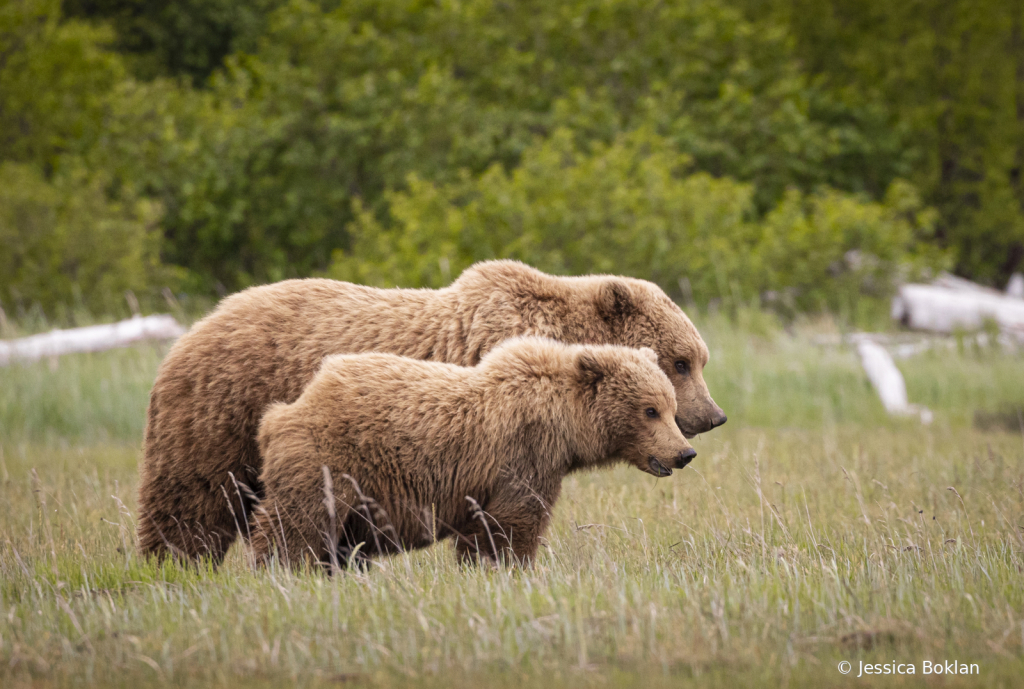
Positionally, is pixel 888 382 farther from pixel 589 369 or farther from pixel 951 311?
pixel 589 369

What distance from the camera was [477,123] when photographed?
25.7m

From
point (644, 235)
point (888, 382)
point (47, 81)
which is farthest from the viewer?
point (47, 81)

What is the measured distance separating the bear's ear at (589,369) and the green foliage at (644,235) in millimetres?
12503

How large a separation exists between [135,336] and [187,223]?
13.6 meters

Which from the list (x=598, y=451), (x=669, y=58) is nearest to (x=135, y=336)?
(x=598, y=451)

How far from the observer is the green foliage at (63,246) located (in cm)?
2006

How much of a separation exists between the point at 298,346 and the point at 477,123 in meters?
21.0

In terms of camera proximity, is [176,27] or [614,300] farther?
[176,27]

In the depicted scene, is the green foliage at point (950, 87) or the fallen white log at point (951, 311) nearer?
the fallen white log at point (951, 311)

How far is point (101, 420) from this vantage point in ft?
37.9

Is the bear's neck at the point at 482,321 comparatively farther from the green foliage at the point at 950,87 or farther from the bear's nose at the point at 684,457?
the green foliage at the point at 950,87

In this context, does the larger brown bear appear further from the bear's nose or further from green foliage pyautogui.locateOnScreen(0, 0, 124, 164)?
green foliage pyautogui.locateOnScreen(0, 0, 124, 164)

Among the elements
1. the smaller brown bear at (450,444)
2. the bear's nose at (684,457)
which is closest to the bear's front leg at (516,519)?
the smaller brown bear at (450,444)

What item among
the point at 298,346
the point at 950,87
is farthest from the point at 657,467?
the point at 950,87
